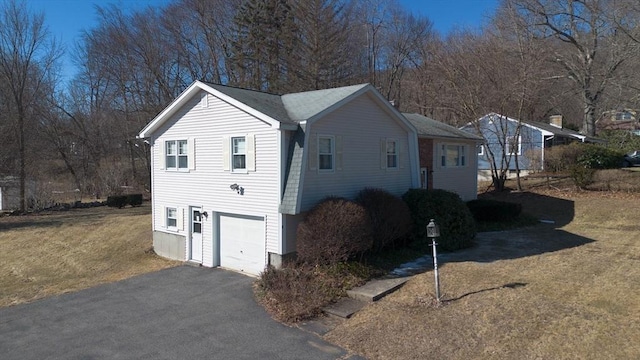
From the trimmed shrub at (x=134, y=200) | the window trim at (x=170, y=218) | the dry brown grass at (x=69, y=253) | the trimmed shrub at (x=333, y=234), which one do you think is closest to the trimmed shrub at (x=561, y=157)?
the trimmed shrub at (x=333, y=234)

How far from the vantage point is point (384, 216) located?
1226cm

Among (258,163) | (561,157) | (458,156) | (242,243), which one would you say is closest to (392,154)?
(258,163)

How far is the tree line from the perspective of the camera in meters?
26.5

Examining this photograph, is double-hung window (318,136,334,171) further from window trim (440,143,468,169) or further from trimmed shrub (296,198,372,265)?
window trim (440,143,468,169)

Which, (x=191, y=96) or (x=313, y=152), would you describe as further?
(x=191, y=96)

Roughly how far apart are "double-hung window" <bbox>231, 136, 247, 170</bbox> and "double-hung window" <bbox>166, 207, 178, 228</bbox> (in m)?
4.10

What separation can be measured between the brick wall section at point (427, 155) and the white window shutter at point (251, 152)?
9302 millimetres

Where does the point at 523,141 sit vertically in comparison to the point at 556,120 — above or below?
below

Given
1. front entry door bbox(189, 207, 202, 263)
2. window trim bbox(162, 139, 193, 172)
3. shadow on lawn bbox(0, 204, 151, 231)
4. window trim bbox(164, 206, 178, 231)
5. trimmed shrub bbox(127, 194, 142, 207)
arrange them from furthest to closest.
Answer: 1. trimmed shrub bbox(127, 194, 142, 207)
2. shadow on lawn bbox(0, 204, 151, 231)
3. window trim bbox(164, 206, 178, 231)
4. window trim bbox(162, 139, 193, 172)
5. front entry door bbox(189, 207, 202, 263)

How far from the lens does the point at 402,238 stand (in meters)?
13.6

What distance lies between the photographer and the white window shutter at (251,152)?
39.8 feet

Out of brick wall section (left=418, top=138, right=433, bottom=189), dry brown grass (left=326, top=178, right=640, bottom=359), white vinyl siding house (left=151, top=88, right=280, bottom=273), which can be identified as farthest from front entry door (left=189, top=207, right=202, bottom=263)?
brick wall section (left=418, top=138, right=433, bottom=189)

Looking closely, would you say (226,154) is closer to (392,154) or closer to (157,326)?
(157,326)

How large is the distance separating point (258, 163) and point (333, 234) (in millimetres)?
3159
